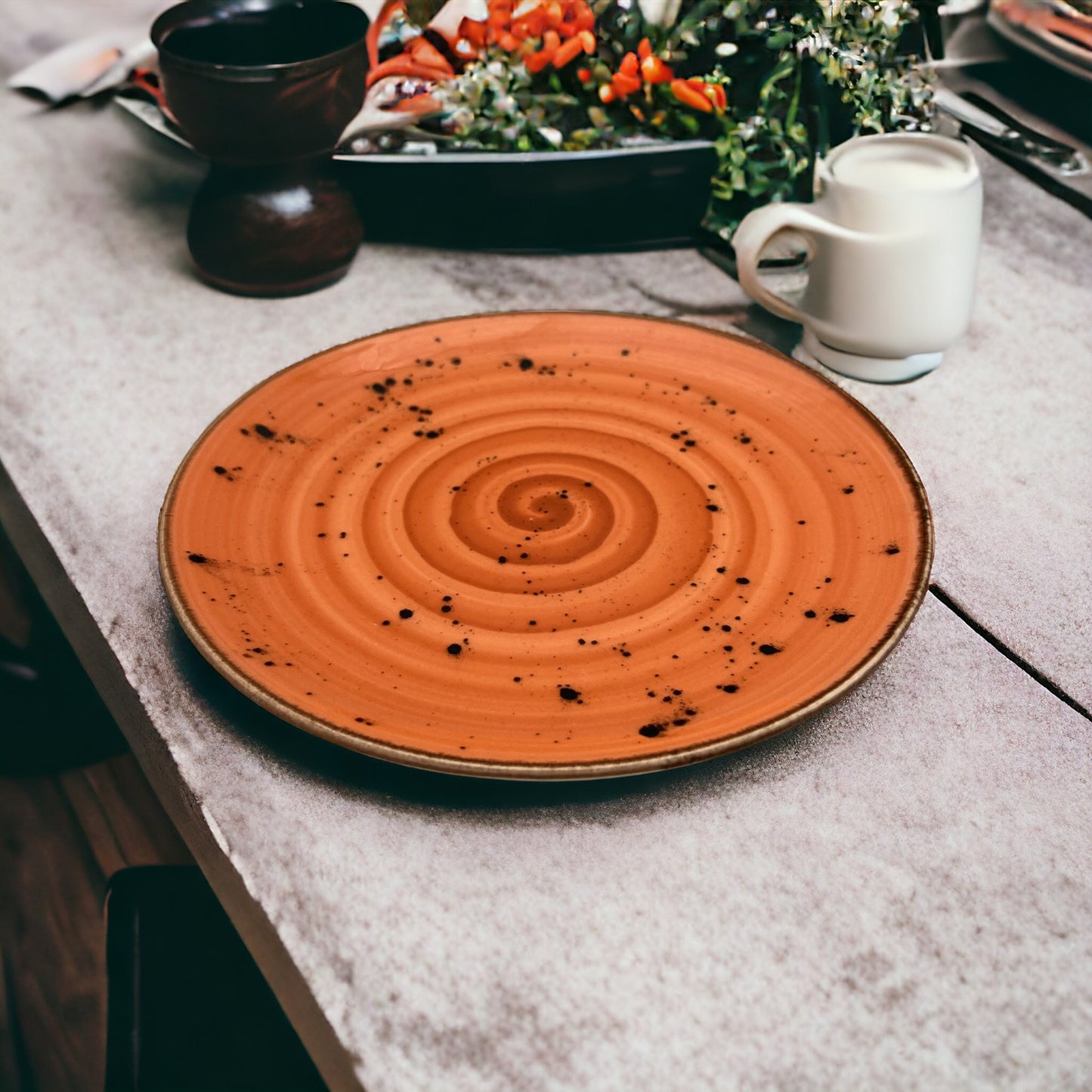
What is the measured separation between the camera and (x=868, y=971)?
0.45 metres

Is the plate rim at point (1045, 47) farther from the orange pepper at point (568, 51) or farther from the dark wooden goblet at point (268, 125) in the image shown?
the dark wooden goblet at point (268, 125)

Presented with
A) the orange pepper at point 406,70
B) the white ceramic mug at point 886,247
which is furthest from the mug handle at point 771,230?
the orange pepper at point 406,70

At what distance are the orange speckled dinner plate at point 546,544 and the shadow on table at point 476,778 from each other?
39 millimetres

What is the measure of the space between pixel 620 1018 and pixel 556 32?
814 mm

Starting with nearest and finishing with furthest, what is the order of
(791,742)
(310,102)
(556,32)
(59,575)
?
(791,742), (59,575), (310,102), (556,32)

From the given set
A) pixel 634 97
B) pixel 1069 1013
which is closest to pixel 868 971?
pixel 1069 1013

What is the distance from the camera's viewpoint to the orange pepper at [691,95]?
0.89 metres

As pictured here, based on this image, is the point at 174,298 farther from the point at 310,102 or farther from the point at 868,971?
the point at 868,971

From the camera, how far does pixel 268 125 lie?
83 centimetres

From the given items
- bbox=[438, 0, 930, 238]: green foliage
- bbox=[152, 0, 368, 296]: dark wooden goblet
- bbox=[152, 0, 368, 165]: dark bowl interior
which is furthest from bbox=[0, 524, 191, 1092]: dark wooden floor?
bbox=[438, 0, 930, 238]: green foliage

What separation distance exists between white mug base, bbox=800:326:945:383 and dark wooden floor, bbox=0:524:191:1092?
0.78 m

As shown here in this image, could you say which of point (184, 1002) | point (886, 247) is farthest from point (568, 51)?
point (184, 1002)

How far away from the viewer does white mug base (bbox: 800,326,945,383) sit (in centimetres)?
81

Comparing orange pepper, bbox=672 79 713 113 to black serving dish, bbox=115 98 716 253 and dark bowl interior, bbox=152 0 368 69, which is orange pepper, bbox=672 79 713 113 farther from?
dark bowl interior, bbox=152 0 368 69
